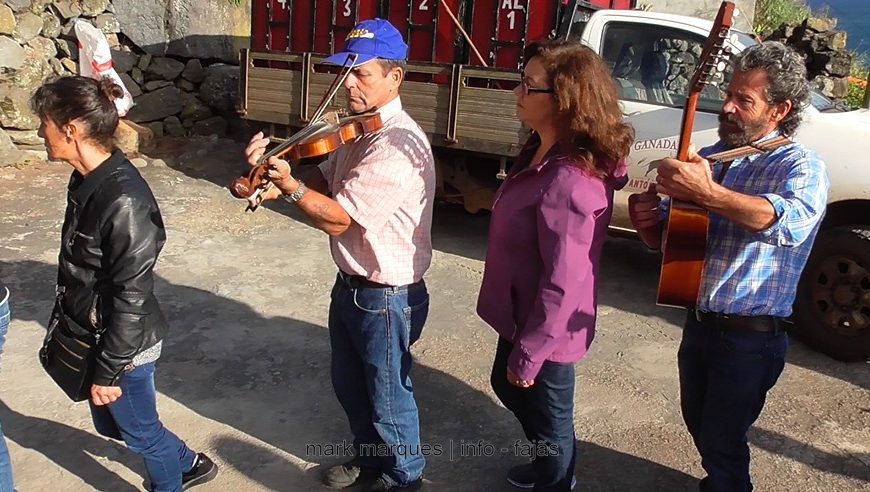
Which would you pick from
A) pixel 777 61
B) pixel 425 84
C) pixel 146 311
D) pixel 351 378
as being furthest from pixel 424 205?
pixel 425 84

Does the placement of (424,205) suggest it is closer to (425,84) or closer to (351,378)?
(351,378)

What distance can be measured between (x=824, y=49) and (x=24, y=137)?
10712 millimetres

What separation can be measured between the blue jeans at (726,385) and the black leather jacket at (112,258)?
184cm

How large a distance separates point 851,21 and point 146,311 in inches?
713

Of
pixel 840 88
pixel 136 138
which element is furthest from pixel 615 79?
pixel 840 88

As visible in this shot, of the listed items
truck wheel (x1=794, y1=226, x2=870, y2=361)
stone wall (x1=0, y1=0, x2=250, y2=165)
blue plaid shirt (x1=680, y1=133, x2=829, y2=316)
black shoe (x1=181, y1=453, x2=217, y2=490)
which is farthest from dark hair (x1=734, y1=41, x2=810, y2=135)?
→ stone wall (x1=0, y1=0, x2=250, y2=165)

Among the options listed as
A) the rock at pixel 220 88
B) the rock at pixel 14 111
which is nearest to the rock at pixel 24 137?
the rock at pixel 14 111

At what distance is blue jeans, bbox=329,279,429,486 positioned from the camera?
257 cm

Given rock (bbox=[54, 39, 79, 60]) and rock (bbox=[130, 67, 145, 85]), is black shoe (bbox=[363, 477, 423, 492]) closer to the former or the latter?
rock (bbox=[54, 39, 79, 60])

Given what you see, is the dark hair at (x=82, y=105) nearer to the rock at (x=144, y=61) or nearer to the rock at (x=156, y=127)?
the rock at (x=156, y=127)

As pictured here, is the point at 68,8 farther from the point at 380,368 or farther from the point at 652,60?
the point at 380,368

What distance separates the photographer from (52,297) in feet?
15.5

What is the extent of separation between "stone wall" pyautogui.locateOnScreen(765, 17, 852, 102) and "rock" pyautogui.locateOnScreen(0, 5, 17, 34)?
996cm

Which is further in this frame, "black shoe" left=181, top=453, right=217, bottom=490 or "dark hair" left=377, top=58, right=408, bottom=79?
"black shoe" left=181, top=453, right=217, bottom=490
